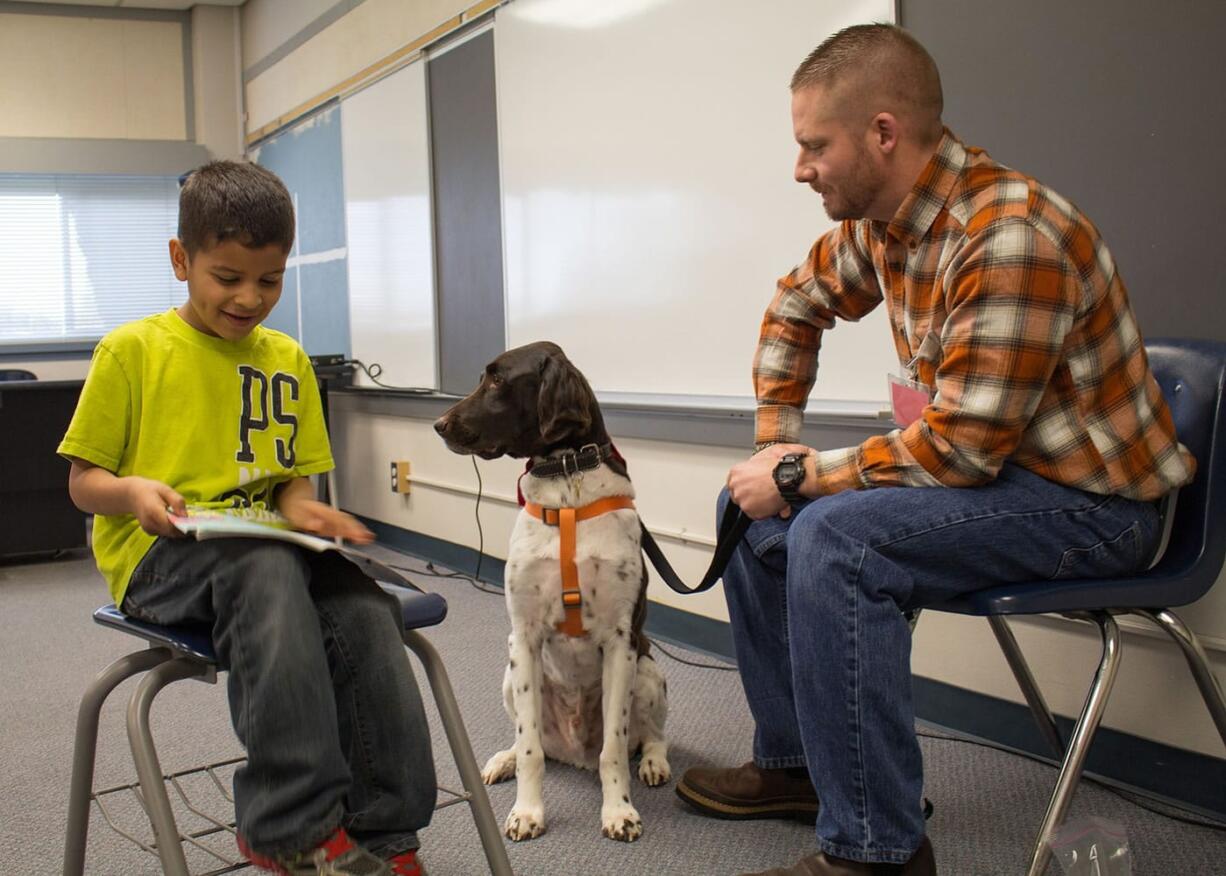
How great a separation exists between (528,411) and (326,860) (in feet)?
3.44

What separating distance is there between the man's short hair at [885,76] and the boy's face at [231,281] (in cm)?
88

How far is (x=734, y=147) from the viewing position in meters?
3.00

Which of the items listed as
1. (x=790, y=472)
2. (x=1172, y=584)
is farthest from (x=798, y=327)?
(x=1172, y=584)

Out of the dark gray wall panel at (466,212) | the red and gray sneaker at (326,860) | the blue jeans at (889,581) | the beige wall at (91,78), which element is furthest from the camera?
the beige wall at (91,78)

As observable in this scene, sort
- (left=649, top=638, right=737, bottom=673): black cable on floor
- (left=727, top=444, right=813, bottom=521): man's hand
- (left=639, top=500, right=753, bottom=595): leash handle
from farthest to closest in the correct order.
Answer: (left=649, top=638, right=737, bottom=673): black cable on floor → (left=639, top=500, right=753, bottom=595): leash handle → (left=727, top=444, right=813, bottom=521): man's hand

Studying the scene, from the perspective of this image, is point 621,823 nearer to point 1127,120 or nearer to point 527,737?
point 527,737

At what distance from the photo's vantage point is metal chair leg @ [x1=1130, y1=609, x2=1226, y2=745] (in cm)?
164

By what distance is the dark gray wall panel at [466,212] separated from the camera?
13.6ft

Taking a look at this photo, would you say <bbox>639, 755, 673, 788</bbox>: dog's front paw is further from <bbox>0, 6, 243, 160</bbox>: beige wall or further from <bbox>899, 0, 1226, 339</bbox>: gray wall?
<bbox>0, 6, 243, 160</bbox>: beige wall

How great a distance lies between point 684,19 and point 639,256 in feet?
2.25

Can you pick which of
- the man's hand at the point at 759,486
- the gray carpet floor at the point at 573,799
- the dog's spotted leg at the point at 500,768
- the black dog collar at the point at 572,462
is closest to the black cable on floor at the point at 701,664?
the gray carpet floor at the point at 573,799

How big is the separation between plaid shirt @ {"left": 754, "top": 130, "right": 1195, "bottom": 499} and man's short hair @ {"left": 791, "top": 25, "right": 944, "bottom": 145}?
6 centimetres

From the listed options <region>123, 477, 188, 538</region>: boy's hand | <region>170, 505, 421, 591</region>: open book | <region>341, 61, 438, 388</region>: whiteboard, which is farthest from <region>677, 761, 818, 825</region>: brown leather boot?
<region>341, 61, 438, 388</region>: whiteboard

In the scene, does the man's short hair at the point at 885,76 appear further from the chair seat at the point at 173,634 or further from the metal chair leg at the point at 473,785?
the chair seat at the point at 173,634
